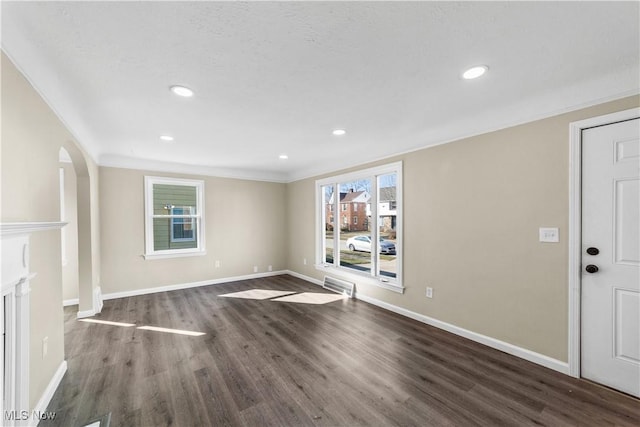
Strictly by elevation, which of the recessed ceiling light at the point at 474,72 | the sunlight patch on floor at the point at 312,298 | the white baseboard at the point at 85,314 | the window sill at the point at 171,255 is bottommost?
the sunlight patch on floor at the point at 312,298

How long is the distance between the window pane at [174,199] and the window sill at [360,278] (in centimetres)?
281

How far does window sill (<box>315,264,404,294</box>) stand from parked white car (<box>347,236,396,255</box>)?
42 cm

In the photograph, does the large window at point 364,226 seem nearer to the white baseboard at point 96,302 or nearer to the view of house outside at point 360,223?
the view of house outside at point 360,223

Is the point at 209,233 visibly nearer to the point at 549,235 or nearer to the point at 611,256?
the point at 549,235

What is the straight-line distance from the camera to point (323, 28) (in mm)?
1446

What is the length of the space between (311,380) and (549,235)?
245cm

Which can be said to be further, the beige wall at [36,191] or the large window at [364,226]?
the large window at [364,226]

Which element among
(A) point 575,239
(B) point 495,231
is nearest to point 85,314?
(B) point 495,231

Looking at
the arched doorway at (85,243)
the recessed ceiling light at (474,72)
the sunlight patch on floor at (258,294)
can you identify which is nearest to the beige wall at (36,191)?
the arched doorway at (85,243)

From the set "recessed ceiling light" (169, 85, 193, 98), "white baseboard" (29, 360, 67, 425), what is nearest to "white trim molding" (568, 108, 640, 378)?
"recessed ceiling light" (169, 85, 193, 98)

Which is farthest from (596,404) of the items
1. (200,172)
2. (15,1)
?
(200,172)

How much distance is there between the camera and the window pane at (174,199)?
4.82 m

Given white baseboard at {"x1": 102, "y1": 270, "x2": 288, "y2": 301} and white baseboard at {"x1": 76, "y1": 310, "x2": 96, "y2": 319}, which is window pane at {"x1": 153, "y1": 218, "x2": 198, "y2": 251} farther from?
white baseboard at {"x1": 76, "y1": 310, "x2": 96, "y2": 319}

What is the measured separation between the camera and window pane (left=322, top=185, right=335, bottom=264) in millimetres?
5090
